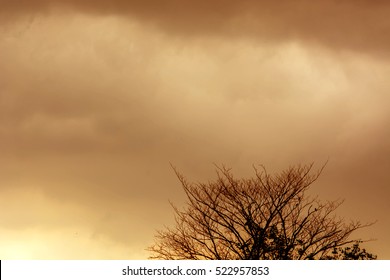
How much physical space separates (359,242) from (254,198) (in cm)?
328

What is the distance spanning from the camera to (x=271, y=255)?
1994cm

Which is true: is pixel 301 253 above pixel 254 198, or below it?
below
